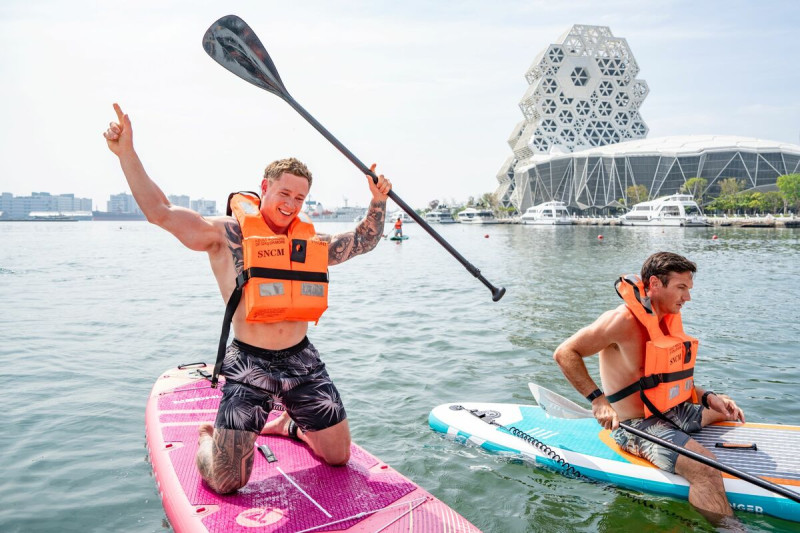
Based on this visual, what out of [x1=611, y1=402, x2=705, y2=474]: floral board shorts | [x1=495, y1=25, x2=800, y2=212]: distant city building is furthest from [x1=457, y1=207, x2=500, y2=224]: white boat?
[x1=611, y1=402, x2=705, y2=474]: floral board shorts

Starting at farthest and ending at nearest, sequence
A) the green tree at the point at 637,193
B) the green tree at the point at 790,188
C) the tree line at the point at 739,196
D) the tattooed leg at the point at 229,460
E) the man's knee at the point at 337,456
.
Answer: the green tree at the point at 637,193 < the tree line at the point at 739,196 < the green tree at the point at 790,188 < the man's knee at the point at 337,456 < the tattooed leg at the point at 229,460

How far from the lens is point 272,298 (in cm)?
366

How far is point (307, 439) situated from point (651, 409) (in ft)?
8.69

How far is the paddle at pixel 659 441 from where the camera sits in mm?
3627

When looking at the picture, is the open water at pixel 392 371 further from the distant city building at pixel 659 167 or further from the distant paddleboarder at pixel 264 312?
the distant city building at pixel 659 167

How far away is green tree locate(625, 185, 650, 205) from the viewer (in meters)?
90.7

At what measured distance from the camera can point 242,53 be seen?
4.56 m

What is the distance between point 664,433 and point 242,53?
14.4 ft

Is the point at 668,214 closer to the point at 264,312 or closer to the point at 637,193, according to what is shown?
the point at 637,193

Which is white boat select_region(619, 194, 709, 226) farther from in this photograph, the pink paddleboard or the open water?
the pink paddleboard

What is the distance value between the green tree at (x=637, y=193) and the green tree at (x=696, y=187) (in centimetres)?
557

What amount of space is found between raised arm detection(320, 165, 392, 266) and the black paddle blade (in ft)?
3.65

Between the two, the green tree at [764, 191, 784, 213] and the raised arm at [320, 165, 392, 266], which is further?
the green tree at [764, 191, 784, 213]

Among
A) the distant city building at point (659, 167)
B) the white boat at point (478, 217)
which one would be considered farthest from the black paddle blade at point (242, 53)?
the white boat at point (478, 217)
